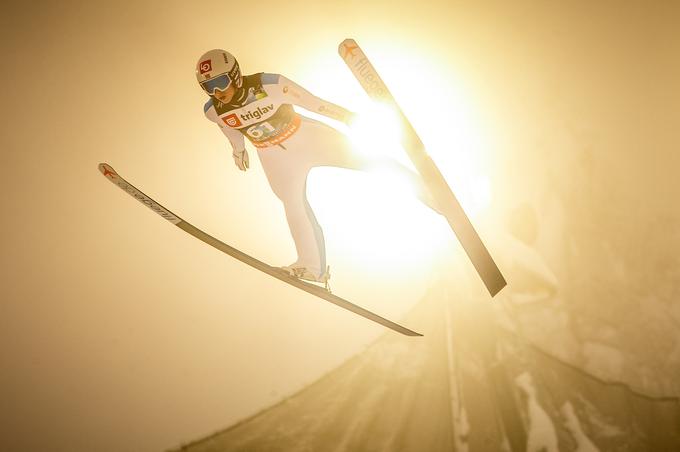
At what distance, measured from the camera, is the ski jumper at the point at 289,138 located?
129cm

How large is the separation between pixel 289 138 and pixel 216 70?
0.32 meters

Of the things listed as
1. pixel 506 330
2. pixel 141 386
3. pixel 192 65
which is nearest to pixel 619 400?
pixel 506 330

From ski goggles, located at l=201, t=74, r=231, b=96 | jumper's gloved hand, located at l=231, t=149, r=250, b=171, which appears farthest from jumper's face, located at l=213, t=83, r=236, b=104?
jumper's gloved hand, located at l=231, t=149, r=250, b=171

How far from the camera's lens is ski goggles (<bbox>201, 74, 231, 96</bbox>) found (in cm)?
122

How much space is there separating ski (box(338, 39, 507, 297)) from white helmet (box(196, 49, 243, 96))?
35 cm

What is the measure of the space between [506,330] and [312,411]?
1258 mm

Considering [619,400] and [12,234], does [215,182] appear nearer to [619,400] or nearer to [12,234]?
[12,234]

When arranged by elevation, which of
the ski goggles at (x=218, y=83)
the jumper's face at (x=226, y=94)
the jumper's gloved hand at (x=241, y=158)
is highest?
the ski goggles at (x=218, y=83)

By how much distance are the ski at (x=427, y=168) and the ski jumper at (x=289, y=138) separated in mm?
136

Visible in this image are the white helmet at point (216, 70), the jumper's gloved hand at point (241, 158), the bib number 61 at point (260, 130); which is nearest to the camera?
the white helmet at point (216, 70)

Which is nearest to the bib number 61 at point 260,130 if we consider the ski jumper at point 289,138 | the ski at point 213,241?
the ski jumper at point 289,138

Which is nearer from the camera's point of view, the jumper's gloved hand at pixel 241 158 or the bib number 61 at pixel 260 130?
the bib number 61 at pixel 260 130

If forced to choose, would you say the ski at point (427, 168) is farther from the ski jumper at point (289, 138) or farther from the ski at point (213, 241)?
the ski at point (213, 241)

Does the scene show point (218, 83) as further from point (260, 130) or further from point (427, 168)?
point (427, 168)
